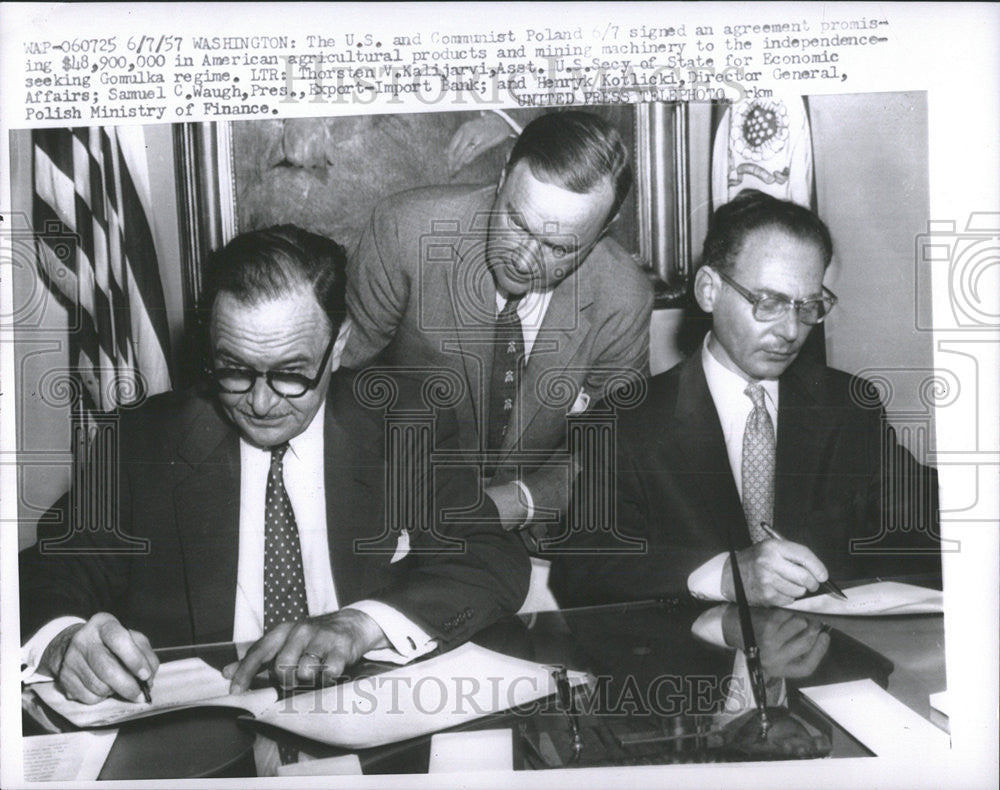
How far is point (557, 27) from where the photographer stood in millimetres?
1858

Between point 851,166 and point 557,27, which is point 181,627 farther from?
point 851,166

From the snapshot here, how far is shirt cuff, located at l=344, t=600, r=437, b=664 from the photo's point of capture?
181 centimetres

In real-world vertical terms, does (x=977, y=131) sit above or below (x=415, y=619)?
above

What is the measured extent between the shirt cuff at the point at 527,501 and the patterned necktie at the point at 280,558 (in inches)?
17.0

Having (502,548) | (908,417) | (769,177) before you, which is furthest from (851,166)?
(502,548)

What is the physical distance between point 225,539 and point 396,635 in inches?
14.6

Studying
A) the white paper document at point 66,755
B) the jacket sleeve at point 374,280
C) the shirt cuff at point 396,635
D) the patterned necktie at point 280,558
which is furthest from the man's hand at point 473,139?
the white paper document at point 66,755

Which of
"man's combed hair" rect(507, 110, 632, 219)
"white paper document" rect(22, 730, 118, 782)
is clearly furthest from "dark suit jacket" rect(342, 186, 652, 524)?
"white paper document" rect(22, 730, 118, 782)

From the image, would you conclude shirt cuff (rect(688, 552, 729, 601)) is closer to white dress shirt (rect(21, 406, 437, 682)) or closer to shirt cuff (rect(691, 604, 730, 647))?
shirt cuff (rect(691, 604, 730, 647))

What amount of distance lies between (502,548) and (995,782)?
3.41ft

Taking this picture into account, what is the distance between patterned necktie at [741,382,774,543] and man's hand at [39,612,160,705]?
1.16 m

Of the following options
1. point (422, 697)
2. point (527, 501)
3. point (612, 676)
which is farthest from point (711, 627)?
point (422, 697)

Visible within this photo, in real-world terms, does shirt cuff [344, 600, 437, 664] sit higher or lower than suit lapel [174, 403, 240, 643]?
lower

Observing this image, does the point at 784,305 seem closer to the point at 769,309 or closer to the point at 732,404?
the point at 769,309
